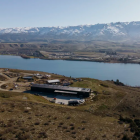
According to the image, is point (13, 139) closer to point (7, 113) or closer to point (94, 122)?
point (7, 113)

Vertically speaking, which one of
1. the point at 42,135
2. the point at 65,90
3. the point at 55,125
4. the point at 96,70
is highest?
the point at 42,135

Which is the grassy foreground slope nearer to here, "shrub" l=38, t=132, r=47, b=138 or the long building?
"shrub" l=38, t=132, r=47, b=138

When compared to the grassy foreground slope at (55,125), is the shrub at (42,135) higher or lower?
higher

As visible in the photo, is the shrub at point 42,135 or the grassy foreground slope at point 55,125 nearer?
the shrub at point 42,135

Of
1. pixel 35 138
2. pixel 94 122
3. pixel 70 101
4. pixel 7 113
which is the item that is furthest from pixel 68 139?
pixel 70 101

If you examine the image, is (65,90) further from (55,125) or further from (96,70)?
(96,70)

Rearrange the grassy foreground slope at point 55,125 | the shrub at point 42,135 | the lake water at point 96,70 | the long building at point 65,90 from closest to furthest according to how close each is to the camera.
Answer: the shrub at point 42,135 → the grassy foreground slope at point 55,125 → the long building at point 65,90 → the lake water at point 96,70

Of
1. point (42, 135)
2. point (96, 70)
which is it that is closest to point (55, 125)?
point (42, 135)

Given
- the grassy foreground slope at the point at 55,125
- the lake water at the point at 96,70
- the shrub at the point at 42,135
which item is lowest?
the lake water at the point at 96,70

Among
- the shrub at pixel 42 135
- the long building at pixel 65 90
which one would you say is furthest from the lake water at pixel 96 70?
the shrub at pixel 42 135

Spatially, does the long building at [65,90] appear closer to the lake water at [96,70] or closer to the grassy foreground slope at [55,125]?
the grassy foreground slope at [55,125]

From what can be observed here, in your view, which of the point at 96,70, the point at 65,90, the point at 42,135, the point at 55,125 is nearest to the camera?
the point at 42,135
